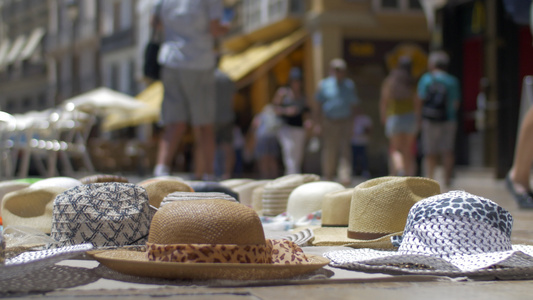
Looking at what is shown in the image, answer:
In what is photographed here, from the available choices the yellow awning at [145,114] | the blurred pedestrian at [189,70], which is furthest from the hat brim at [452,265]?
the yellow awning at [145,114]

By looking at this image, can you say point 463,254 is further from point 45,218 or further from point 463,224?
point 45,218

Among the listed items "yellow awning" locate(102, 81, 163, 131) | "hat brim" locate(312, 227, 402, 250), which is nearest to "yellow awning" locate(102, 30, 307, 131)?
"yellow awning" locate(102, 81, 163, 131)

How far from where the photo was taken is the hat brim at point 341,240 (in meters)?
2.97

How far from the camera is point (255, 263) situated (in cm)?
225

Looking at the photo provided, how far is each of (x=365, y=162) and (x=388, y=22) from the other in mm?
5715

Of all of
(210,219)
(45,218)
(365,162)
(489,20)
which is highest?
(489,20)

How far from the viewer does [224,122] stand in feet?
31.8

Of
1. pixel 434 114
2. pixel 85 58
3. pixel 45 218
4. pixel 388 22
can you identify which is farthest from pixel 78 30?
pixel 45 218

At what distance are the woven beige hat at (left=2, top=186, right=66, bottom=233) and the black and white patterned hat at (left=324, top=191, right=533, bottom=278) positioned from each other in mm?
1460

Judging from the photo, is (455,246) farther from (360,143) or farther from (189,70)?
(360,143)

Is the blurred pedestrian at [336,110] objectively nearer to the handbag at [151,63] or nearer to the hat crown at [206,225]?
the handbag at [151,63]

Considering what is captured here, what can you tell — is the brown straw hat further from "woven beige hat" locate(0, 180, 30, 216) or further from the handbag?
the handbag

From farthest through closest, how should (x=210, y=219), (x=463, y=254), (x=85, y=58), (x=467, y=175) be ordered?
1. (x=85, y=58)
2. (x=467, y=175)
3. (x=463, y=254)
4. (x=210, y=219)

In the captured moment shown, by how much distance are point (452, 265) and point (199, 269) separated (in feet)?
2.87
